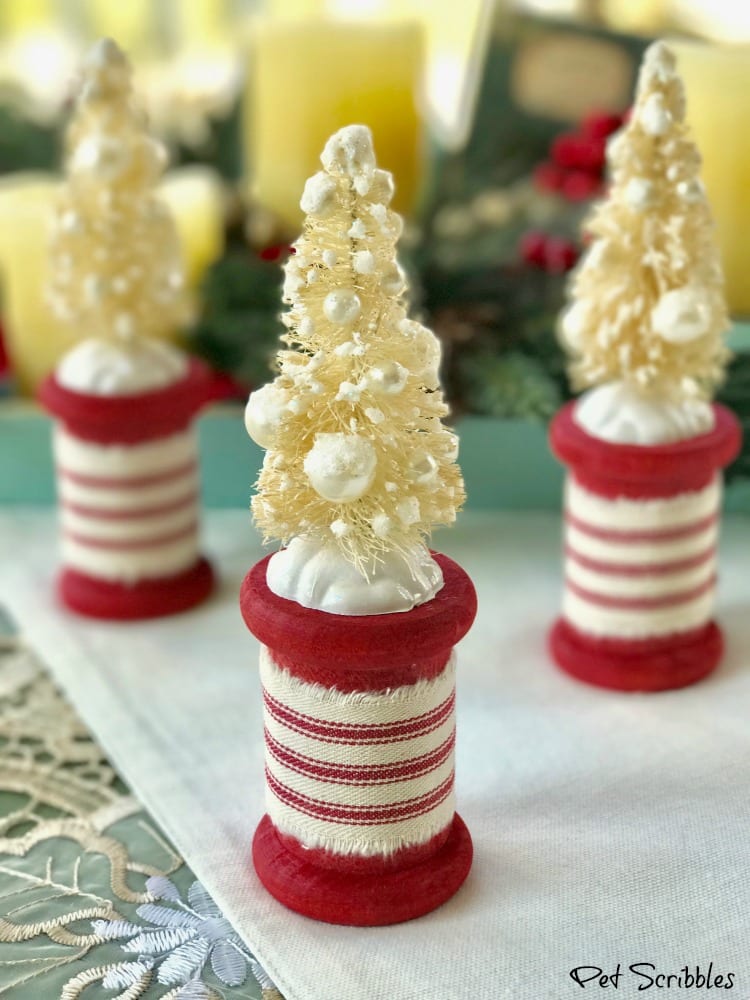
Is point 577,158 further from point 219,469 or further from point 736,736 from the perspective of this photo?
point 736,736

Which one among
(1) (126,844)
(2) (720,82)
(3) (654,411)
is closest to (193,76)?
(2) (720,82)

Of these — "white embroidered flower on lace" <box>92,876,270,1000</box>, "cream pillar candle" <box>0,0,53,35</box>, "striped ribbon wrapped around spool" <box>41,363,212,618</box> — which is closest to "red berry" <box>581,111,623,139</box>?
"striped ribbon wrapped around spool" <box>41,363,212,618</box>

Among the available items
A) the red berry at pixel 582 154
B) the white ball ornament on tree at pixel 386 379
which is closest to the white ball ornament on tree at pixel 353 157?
the white ball ornament on tree at pixel 386 379

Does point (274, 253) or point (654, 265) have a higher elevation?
point (654, 265)

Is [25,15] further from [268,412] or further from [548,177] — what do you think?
[268,412]

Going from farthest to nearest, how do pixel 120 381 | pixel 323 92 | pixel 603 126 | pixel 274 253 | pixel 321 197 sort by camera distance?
pixel 323 92, pixel 274 253, pixel 603 126, pixel 120 381, pixel 321 197

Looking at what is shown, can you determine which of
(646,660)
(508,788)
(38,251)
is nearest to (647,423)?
(646,660)
